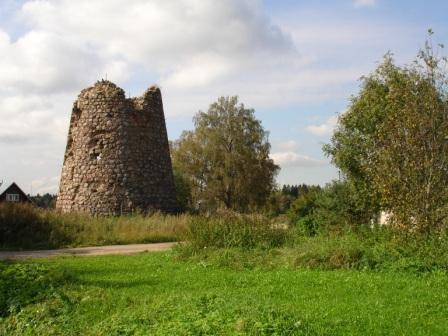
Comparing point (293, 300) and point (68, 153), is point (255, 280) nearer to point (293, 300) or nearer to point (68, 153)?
point (293, 300)

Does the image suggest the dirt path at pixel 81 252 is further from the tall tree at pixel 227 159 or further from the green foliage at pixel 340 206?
the tall tree at pixel 227 159

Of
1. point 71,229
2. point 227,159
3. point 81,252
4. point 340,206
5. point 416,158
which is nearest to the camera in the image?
point 416,158

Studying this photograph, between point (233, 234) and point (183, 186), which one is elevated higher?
point (183, 186)

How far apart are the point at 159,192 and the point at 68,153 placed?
5.10m

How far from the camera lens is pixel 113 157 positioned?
2855 cm

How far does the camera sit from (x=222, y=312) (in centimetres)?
719

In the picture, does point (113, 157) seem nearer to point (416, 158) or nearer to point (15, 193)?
point (416, 158)

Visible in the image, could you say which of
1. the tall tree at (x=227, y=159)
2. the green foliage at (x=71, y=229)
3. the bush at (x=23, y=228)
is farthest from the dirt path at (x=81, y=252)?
the tall tree at (x=227, y=159)

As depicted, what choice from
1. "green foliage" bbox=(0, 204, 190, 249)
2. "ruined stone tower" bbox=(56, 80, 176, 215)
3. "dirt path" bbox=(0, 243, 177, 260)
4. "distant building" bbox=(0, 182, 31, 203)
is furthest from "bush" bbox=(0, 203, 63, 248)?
"distant building" bbox=(0, 182, 31, 203)

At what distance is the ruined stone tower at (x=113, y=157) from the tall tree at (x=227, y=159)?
1775cm

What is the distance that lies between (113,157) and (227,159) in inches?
793

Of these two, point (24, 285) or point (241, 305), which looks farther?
point (24, 285)

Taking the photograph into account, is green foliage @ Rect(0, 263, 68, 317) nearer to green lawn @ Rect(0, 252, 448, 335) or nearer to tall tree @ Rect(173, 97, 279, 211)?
green lawn @ Rect(0, 252, 448, 335)

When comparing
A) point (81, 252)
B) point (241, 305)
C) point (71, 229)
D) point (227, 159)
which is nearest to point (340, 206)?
point (81, 252)
